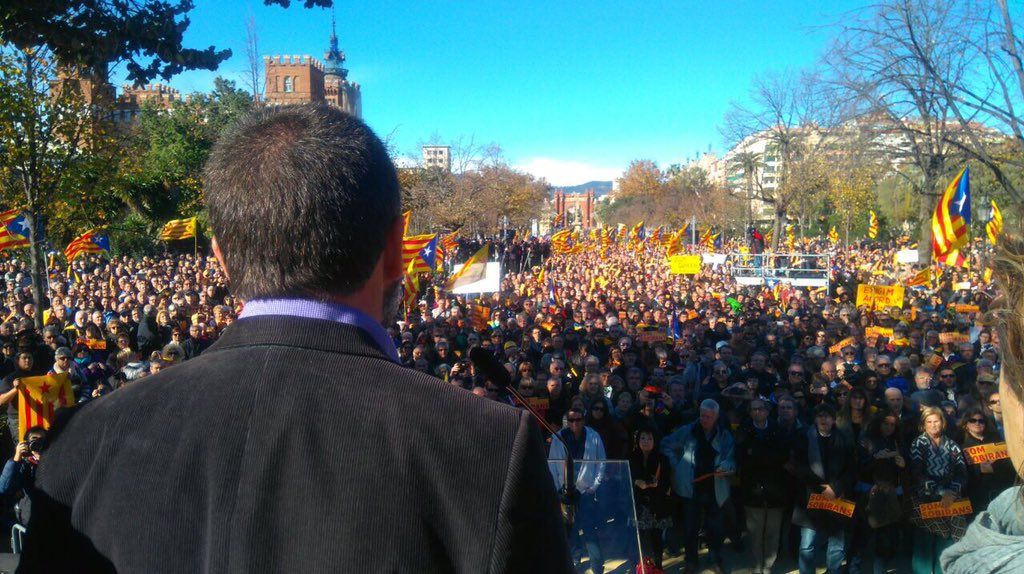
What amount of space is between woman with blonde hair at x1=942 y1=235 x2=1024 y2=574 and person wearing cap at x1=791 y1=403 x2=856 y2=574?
4.84 m

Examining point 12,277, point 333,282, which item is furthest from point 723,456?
point 12,277

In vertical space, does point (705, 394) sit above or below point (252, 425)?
below

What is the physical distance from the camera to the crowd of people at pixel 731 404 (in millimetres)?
5910

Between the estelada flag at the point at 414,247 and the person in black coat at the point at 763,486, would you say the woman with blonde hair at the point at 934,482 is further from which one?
the estelada flag at the point at 414,247

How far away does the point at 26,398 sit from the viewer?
4844 mm

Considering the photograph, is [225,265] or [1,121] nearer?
[225,265]

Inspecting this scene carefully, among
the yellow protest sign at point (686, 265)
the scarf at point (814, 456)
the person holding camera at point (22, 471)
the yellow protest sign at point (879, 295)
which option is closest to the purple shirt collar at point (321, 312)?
the person holding camera at point (22, 471)

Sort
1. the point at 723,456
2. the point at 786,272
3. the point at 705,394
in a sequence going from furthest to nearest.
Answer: the point at 786,272 → the point at 705,394 → the point at 723,456

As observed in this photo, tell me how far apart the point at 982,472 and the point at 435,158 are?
35.5 metres

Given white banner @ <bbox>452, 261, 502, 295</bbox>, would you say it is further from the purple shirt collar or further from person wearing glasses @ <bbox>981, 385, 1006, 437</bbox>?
the purple shirt collar

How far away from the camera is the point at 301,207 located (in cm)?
109

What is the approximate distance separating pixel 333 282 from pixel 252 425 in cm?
24

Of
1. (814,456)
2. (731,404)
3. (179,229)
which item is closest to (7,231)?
(179,229)

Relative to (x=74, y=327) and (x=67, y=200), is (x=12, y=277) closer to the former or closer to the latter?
(x=67, y=200)
